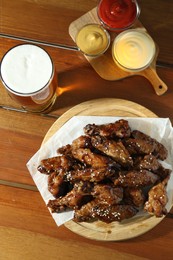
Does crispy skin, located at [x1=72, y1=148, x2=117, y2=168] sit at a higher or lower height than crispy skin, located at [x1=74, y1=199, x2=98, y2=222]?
higher

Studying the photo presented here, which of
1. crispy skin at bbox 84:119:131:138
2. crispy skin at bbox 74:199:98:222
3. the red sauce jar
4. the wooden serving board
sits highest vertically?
the red sauce jar

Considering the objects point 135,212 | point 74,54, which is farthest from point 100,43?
point 135,212

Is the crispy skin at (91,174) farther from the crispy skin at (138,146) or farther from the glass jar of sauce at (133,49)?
the glass jar of sauce at (133,49)

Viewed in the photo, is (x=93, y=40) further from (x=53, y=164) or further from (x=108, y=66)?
(x=53, y=164)

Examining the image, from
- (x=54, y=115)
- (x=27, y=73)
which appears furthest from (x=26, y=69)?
(x=54, y=115)

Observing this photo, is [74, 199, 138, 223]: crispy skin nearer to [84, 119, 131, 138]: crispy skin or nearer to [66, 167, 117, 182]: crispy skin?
[66, 167, 117, 182]: crispy skin

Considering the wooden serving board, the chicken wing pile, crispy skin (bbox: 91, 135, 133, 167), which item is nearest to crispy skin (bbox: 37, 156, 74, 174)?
the chicken wing pile

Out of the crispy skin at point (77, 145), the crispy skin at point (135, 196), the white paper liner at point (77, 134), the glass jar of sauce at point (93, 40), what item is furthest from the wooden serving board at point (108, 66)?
the crispy skin at point (135, 196)
